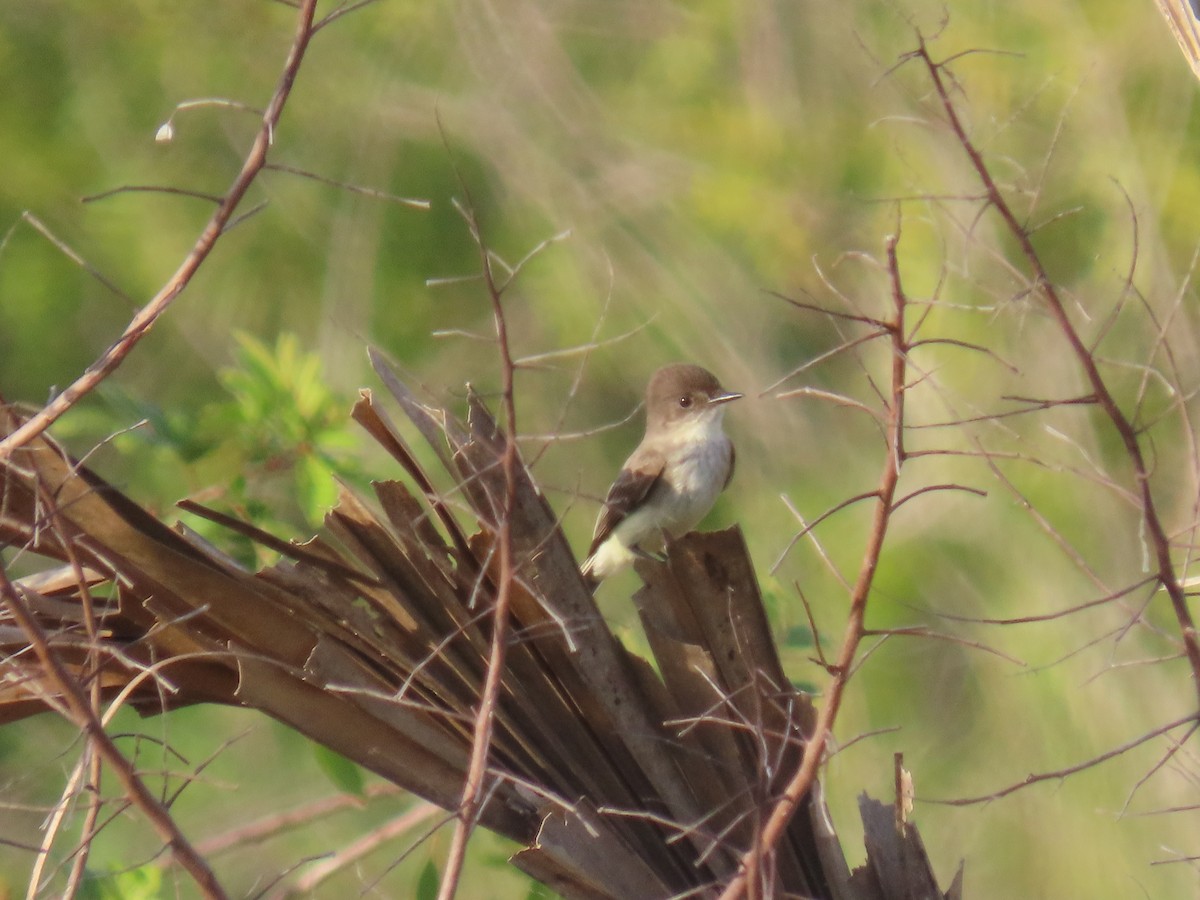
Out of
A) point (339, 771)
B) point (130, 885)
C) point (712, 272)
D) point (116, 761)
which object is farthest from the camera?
point (712, 272)

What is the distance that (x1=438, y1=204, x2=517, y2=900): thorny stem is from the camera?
A: 6.15 feet

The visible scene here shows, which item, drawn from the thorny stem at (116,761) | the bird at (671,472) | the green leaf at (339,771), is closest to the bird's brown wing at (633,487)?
the bird at (671,472)

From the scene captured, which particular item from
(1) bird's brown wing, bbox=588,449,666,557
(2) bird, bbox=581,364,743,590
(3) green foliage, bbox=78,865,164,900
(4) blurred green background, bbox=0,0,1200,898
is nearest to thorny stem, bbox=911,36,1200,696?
(3) green foliage, bbox=78,865,164,900

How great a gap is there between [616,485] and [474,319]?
423cm

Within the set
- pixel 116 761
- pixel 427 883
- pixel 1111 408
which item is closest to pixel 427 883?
pixel 427 883

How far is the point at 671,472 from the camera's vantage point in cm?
546

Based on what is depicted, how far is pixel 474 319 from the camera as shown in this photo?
9586 mm

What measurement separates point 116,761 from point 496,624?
508 mm

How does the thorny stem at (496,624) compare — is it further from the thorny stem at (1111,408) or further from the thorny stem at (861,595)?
the thorny stem at (1111,408)

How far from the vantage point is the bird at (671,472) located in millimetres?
5426

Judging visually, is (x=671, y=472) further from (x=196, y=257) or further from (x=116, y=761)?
(x=116, y=761)

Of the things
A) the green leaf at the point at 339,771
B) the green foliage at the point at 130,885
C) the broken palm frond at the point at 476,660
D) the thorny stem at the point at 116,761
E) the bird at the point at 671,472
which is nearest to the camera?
the thorny stem at the point at 116,761

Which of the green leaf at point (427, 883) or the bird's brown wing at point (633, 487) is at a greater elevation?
the bird's brown wing at point (633, 487)

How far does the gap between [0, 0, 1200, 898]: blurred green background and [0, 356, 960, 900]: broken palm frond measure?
375 centimetres
